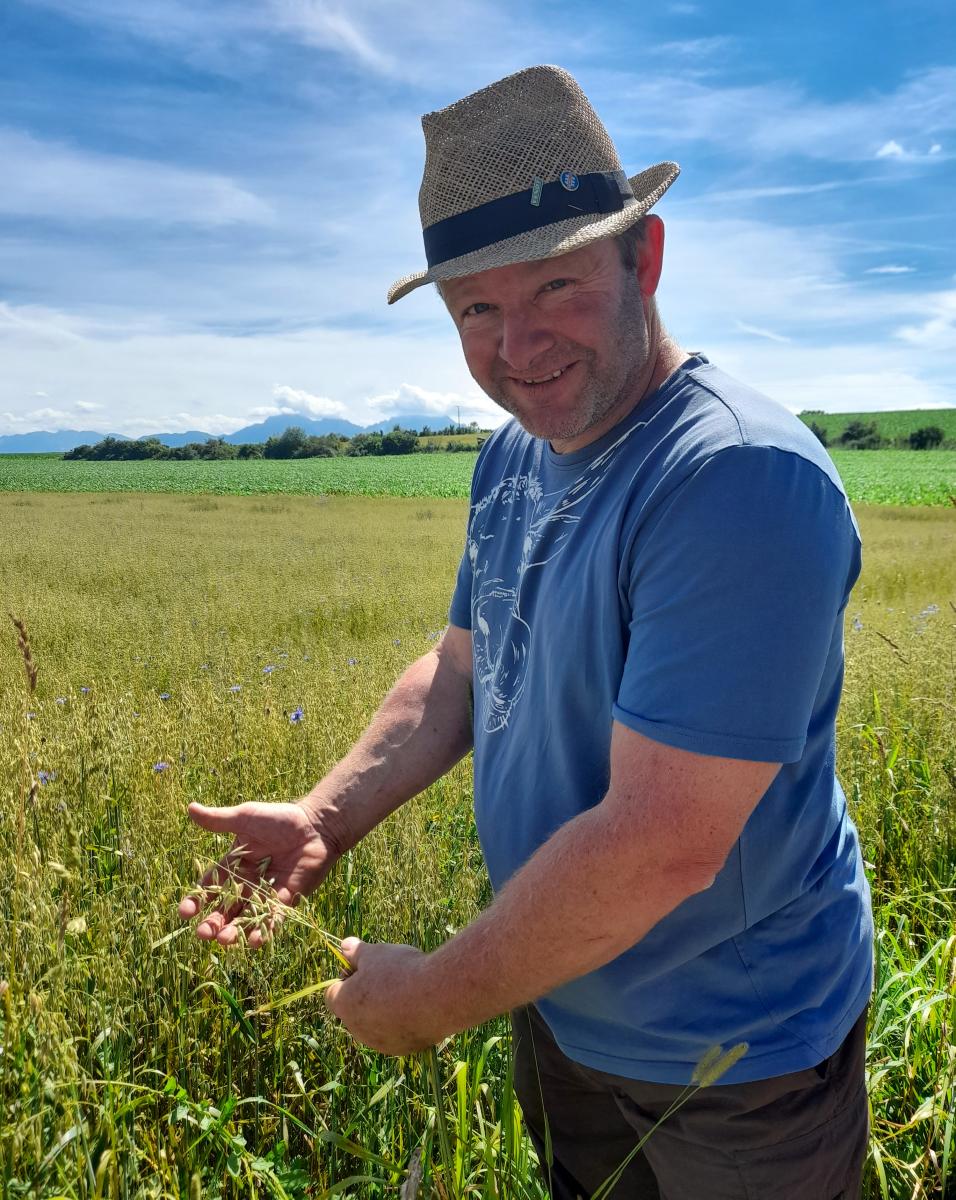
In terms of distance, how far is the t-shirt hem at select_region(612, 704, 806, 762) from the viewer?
93cm

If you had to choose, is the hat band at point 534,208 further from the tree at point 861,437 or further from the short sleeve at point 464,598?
the tree at point 861,437

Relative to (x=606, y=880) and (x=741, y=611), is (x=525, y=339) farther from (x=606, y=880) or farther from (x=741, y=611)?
(x=606, y=880)

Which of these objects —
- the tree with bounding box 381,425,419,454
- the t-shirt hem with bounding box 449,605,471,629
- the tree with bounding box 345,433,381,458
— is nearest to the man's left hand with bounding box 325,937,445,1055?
the t-shirt hem with bounding box 449,605,471,629

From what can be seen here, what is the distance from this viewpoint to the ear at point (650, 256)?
1399 millimetres

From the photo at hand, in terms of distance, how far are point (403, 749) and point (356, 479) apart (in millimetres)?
48013

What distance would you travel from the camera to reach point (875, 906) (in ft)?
8.34

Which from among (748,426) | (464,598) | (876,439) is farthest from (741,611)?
(876,439)

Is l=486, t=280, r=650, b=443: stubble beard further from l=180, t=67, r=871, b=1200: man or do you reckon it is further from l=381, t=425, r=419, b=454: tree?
l=381, t=425, r=419, b=454: tree

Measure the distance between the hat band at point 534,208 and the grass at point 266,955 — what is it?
1227 millimetres

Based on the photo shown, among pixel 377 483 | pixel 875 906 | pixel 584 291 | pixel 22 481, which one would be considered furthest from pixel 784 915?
pixel 22 481

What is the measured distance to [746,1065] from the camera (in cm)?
117

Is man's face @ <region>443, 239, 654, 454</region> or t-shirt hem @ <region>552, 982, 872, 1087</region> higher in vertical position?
man's face @ <region>443, 239, 654, 454</region>

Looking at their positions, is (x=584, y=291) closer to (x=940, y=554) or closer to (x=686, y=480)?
(x=686, y=480)

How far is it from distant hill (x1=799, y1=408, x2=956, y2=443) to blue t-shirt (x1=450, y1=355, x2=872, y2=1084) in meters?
86.7
